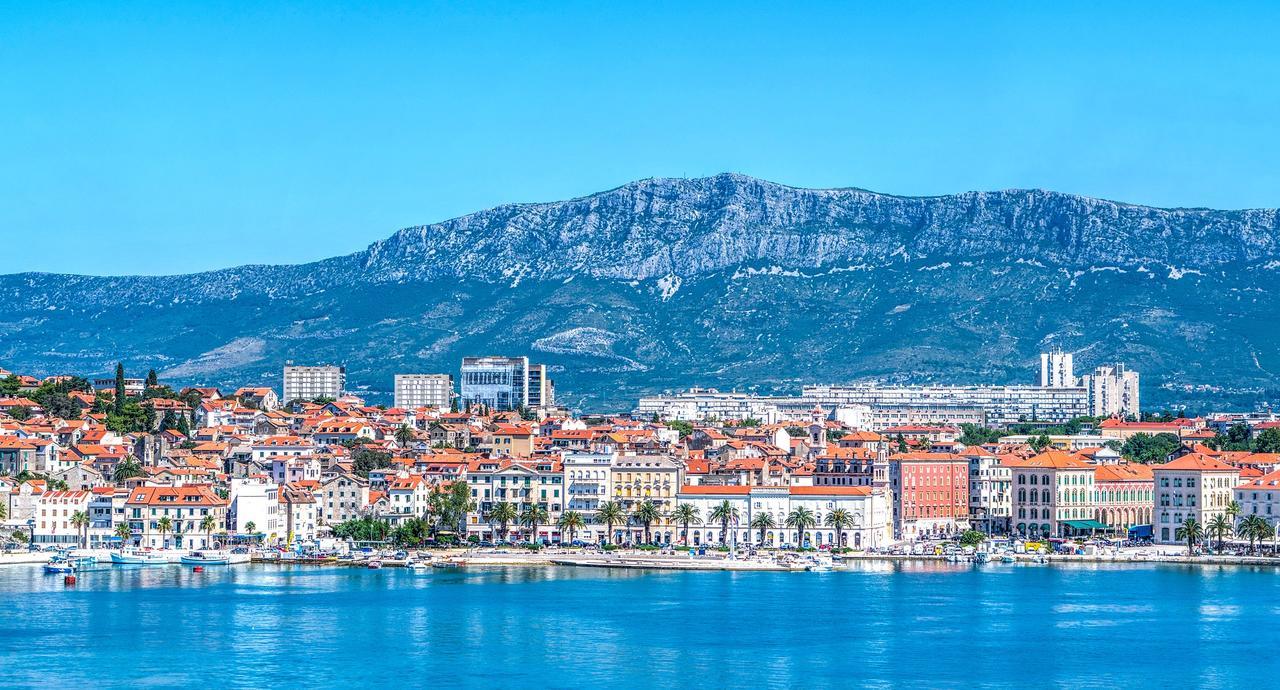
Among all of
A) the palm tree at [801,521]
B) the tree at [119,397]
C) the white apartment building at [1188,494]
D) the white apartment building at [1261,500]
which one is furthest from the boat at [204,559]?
the white apartment building at [1261,500]

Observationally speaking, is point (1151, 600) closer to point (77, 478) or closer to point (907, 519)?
point (907, 519)

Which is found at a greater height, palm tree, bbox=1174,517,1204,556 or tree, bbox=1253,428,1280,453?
tree, bbox=1253,428,1280,453

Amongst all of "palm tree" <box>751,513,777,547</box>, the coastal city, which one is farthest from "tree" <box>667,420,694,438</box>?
"palm tree" <box>751,513,777,547</box>

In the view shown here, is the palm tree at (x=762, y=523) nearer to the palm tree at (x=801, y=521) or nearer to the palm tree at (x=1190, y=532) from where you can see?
the palm tree at (x=801, y=521)

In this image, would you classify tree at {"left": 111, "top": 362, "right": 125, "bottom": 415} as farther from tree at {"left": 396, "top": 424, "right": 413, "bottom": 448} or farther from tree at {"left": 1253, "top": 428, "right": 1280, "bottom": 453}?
tree at {"left": 1253, "top": 428, "right": 1280, "bottom": 453}

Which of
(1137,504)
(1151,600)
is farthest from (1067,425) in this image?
(1151,600)

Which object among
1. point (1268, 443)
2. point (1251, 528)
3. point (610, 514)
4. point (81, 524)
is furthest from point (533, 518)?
point (1268, 443)

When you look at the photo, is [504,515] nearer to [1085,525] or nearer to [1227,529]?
[1085,525]
